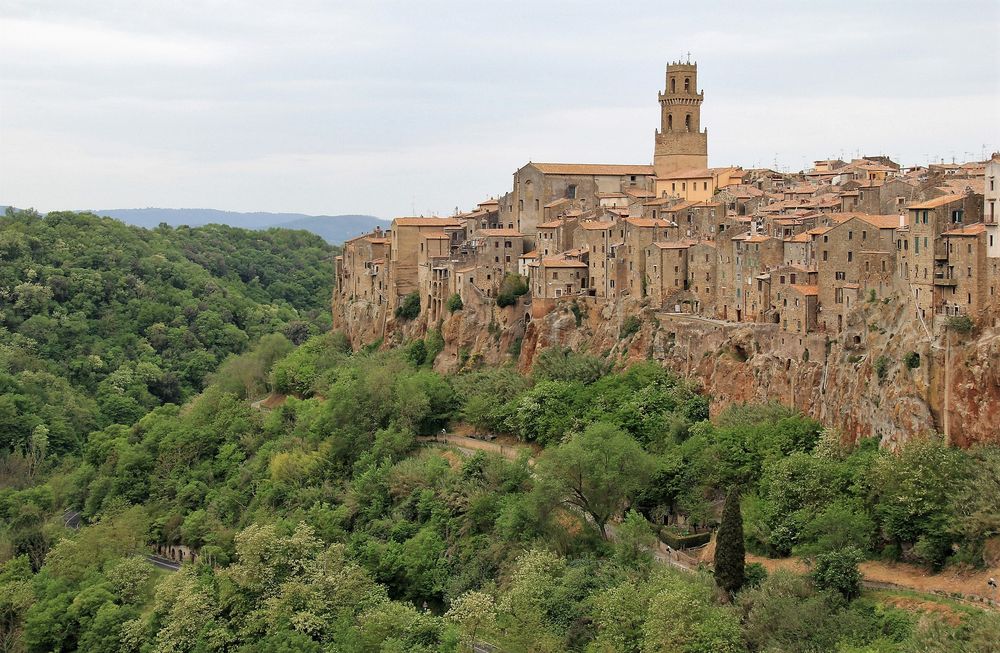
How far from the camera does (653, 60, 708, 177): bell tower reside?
280 feet

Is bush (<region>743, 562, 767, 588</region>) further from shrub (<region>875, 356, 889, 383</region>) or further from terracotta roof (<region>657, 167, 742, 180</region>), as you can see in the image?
terracotta roof (<region>657, 167, 742, 180</region>)

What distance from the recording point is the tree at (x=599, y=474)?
53125 millimetres

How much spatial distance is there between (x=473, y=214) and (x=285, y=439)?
19.8 metres

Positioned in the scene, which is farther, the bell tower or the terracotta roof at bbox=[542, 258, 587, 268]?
the bell tower

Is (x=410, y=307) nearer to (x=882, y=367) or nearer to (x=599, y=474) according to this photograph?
(x=599, y=474)

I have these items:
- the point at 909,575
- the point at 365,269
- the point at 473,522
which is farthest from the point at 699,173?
the point at 909,575

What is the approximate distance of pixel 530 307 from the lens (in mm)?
71875

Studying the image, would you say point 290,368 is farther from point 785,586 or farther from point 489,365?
point 785,586

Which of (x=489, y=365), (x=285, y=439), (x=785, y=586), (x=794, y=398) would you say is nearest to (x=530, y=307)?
(x=489, y=365)

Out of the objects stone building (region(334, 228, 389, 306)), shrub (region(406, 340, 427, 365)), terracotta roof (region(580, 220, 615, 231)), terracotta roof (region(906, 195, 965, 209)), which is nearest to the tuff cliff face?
shrub (region(406, 340, 427, 365))

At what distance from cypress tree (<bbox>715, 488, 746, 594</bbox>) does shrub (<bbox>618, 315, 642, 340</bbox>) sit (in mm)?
21489

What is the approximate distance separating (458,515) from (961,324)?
24.0m

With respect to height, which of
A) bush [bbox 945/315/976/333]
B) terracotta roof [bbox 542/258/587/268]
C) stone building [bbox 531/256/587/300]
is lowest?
bush [bbox 945/315/976/333]

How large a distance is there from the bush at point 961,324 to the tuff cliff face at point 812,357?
0.25m
